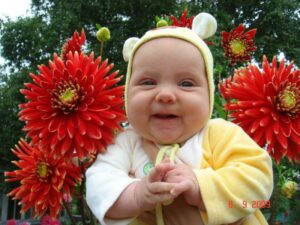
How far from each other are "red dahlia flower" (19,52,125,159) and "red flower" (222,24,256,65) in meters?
0.55

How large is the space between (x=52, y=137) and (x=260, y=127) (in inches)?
20.0

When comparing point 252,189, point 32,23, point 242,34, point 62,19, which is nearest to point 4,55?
point 32,23

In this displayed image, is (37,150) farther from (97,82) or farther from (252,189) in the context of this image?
(252,189)

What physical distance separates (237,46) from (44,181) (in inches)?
31.4

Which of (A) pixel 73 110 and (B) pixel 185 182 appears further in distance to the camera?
(A) pixel 73 110

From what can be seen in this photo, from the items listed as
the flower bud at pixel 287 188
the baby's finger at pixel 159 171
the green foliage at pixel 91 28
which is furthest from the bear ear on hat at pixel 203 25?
the green foliage at pixel 91 28

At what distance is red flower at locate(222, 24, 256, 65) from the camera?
1.42 metres

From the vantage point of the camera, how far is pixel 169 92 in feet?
2.86

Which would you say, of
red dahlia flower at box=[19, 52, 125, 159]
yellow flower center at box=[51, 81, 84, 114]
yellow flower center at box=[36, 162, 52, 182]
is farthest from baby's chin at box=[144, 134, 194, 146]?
yellow flower center at box=[36, 162, 52, 182]

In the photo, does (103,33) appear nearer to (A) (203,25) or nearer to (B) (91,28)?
(A) (203,25)

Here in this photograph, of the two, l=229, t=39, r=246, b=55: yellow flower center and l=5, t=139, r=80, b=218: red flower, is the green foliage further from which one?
l=5, t=139, r=80, b=218: red flower

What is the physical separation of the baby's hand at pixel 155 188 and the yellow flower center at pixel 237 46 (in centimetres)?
74

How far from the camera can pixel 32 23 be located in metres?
9.17

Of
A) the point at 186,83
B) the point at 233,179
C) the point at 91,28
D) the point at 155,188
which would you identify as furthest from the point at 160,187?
the point at 91,28
